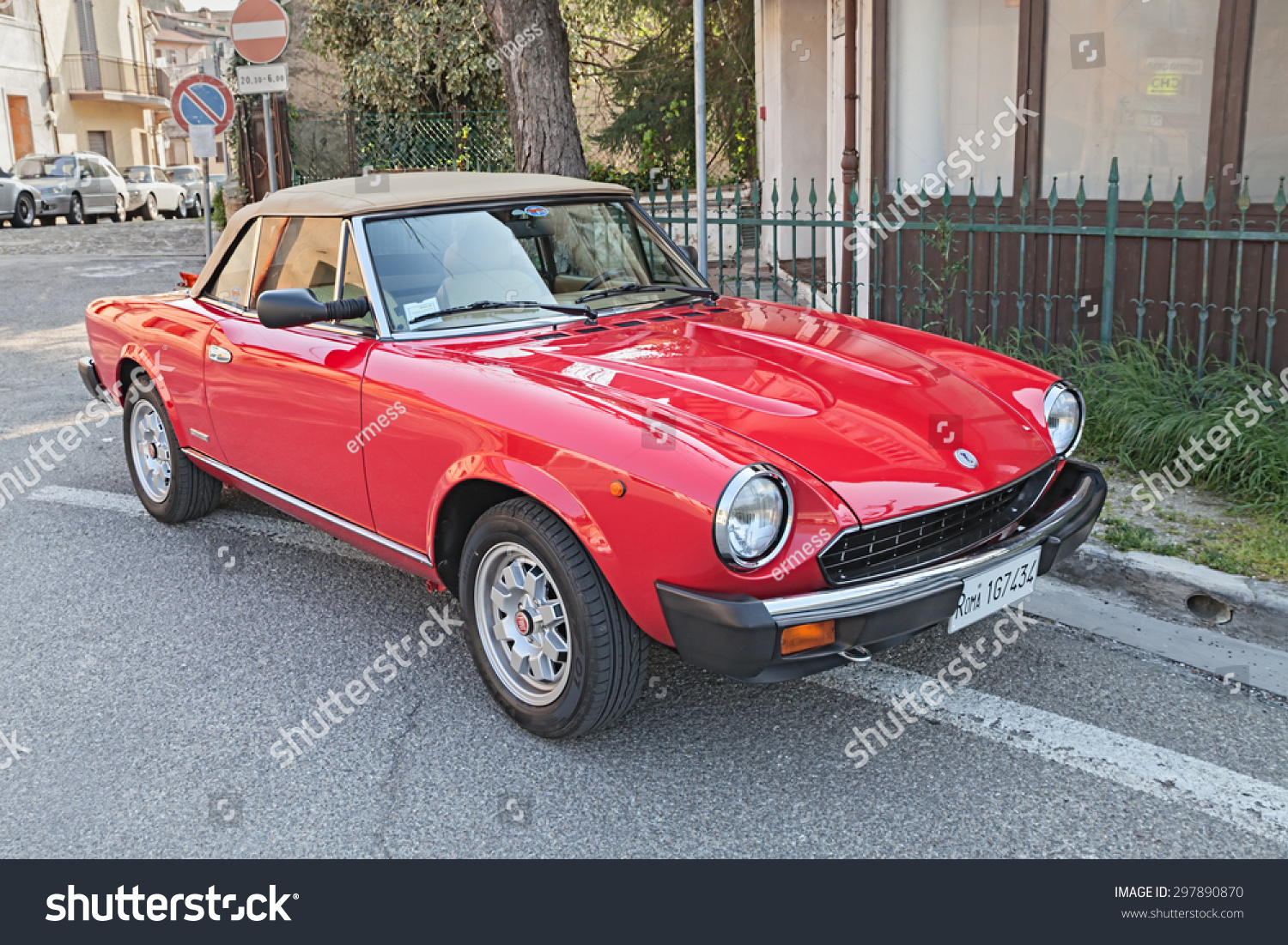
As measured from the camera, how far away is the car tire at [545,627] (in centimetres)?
312

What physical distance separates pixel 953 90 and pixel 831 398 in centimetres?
584

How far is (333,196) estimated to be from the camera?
433 centimetres

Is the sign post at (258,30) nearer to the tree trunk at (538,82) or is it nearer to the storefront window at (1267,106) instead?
the tree trunk at (538,82)

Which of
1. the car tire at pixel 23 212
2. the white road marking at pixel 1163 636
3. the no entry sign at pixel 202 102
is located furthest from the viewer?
the car tire at pixel 23 212

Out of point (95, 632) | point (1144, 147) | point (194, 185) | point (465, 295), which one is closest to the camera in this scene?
point (465, 295)

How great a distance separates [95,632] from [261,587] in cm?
65

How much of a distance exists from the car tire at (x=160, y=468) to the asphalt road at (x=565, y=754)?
0.73 m

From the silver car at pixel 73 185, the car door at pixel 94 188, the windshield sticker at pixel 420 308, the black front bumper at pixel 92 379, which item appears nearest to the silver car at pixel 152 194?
the silver car at pixel 73 185

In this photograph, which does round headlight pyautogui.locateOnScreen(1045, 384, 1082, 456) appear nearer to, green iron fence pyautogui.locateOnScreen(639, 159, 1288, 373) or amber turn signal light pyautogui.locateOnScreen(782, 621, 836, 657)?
amber turn signal light pyautogui.locateOnScreen(782, 621, 836, 657)

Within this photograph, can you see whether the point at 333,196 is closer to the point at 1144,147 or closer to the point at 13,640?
the point at 13,640

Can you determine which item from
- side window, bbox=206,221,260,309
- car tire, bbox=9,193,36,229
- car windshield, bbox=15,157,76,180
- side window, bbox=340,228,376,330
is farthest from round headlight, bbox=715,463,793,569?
car windshield, bbox=15,157,76,180

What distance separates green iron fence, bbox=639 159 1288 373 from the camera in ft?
20.2

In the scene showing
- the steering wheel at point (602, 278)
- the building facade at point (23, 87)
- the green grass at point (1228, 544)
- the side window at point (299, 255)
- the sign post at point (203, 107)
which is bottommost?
the green grass at point (1228, 544)
